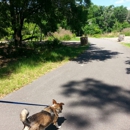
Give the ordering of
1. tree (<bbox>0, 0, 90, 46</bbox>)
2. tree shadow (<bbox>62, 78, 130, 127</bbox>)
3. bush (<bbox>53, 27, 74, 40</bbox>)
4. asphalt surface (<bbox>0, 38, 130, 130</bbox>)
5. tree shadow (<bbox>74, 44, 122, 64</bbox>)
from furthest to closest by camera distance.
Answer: bush (<bbox>53, 27, 74, 40</bbox>), tree (<bbox>0, 0, 90, 46</bbox>), tree shadow (<bbox>74, 44, 122, 64</bbox>), tree shadow (<bbox>62, 78, 130, 127</bbox>), asphalt surface (<bbox>0, 38, 130, 130</bbox>)

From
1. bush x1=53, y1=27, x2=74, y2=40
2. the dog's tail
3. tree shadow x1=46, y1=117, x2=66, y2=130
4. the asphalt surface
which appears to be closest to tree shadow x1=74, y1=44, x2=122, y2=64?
the asphalt surface

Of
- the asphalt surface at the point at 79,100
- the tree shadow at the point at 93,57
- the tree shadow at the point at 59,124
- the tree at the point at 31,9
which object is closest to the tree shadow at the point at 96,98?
the asphalt surface at the point at 79,100

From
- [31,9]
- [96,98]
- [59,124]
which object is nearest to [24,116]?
[59,124]

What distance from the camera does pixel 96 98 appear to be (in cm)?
501

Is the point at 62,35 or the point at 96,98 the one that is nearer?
the point at 96,98

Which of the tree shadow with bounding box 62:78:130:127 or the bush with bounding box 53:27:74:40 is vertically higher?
the bush with bounding box 53:27:74:40

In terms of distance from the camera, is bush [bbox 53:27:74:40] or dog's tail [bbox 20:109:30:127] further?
bush [bbox 53:27:74:40]

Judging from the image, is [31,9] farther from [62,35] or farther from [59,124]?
[62,35]

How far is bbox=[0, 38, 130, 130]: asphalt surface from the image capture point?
378 cm

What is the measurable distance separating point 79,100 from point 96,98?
50 cm

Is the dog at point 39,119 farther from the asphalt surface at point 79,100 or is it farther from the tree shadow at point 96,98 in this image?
the tree shadow at point 96,98

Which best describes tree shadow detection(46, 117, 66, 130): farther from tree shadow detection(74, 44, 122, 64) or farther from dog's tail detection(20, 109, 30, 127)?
tree shadow detection(74, 44, 122, 64)

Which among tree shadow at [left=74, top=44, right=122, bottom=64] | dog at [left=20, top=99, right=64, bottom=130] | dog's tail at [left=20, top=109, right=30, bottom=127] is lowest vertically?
tree shadow at [left=74, top=44, right=122, bottom=64]

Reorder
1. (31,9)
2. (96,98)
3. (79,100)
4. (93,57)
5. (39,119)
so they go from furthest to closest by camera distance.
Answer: (31,9) → (93,57) → (96,98) → (79,100) → (39,119)
